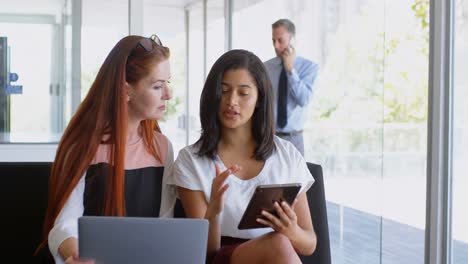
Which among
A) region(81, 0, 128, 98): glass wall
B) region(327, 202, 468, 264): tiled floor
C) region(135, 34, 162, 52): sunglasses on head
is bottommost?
region(327, 202, 468, 264): tiled floor

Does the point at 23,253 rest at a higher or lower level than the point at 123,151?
lower

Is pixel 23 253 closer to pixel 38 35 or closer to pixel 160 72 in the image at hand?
pixel 160 72

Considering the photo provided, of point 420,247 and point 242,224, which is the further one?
point 420,247

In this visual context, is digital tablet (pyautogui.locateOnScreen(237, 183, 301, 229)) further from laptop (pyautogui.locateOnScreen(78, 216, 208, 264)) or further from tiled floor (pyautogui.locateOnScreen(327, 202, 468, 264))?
tiled floor (pyautogui.locateOnScreen(327, 202, 468, 264))

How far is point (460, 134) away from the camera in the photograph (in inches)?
142

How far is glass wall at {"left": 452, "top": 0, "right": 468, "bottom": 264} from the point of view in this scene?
3.58 m

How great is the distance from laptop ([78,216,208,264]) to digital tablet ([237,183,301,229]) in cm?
23

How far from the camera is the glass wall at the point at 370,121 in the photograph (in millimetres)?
3904

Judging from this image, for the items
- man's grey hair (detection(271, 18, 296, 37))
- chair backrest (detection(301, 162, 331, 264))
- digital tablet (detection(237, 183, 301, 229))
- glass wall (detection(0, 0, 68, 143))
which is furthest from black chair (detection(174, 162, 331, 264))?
glass wall (detection(0, 0, 68, 143))

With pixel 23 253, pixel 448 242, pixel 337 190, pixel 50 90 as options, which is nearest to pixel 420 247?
pixel 448 242

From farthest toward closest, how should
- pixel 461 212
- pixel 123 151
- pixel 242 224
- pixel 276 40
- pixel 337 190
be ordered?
1. pixel 276 40
2. pixel 337 190
3. pixel 461 212
4. pixel 123 151
5. pixel 242 224

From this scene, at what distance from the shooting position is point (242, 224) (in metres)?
1.99

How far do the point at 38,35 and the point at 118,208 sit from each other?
3615 millimetres

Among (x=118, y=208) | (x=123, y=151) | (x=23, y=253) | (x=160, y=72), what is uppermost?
(x=160, y=72)
